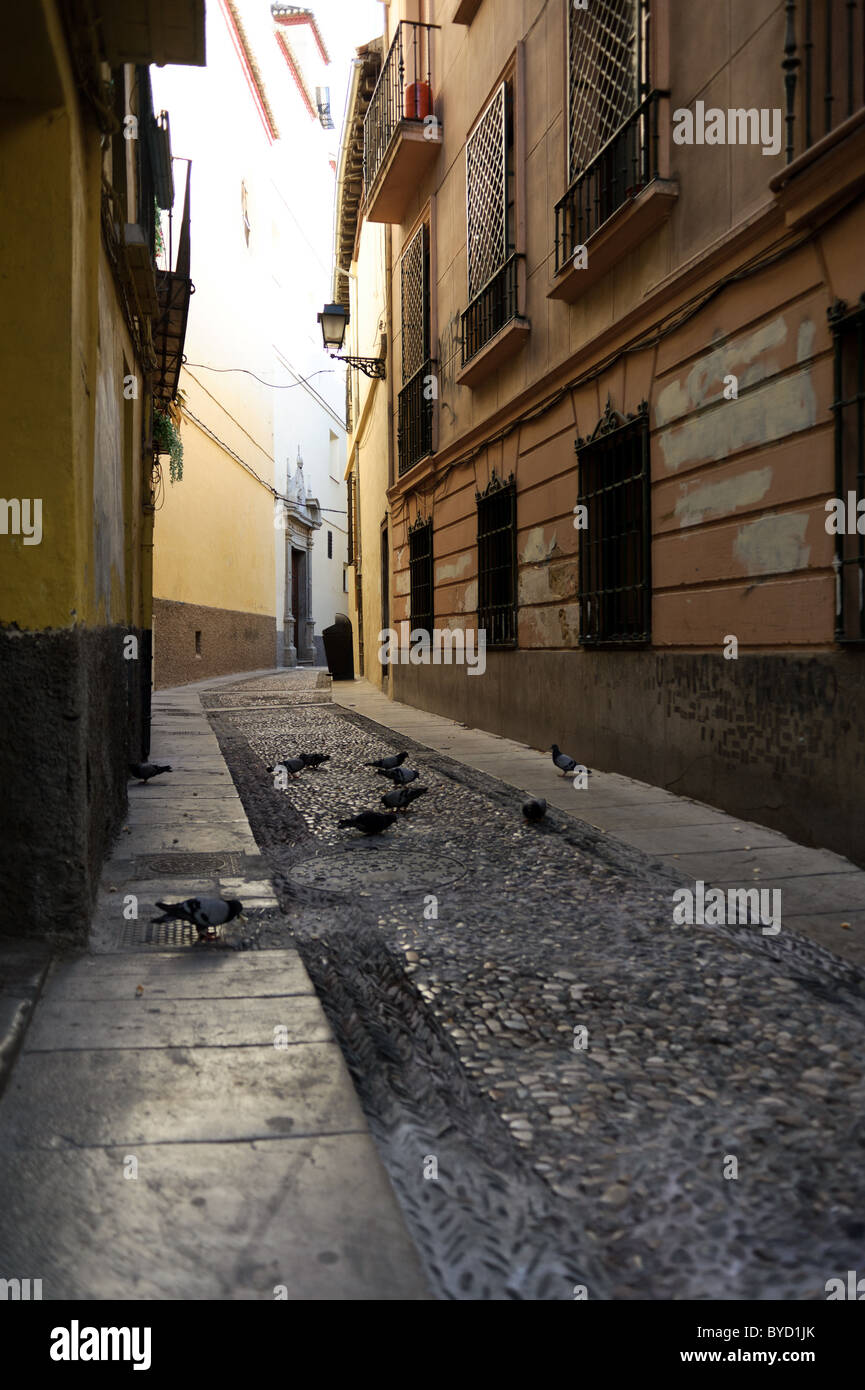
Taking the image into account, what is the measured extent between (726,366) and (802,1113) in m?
4.65

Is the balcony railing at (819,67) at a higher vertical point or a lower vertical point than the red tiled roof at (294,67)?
lower

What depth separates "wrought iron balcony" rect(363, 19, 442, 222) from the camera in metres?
12.5

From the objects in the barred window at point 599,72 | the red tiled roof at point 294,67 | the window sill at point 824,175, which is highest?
the red tiled roof at point 294,67

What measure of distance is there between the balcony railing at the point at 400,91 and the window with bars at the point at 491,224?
2.18 metres

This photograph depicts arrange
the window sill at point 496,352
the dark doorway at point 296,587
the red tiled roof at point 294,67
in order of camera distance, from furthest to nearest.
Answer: the red tiled roof at point 294,67 → the dark doorway at point 296,587 → the window sill at point 496,352

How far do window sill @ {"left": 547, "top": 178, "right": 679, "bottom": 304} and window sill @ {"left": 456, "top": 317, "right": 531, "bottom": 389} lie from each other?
1049mm

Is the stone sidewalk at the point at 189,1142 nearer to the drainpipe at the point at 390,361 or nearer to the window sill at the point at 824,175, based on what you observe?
the window sill at the point at 824,175

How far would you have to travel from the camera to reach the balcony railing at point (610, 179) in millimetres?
→ 6629

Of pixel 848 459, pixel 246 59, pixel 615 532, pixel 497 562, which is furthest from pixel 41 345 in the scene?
pixel 246 59

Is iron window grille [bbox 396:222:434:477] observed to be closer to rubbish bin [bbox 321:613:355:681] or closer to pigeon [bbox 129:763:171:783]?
rubbish bin [bbox 321:613:355:681]

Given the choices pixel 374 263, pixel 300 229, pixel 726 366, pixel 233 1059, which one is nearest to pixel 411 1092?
pixel 233 1059

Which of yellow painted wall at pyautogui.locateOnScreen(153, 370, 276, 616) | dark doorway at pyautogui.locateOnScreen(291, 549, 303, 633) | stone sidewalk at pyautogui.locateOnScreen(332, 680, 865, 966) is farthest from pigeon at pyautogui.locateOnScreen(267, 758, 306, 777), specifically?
dark doorway at pyautogui.locateOnScreen(291, 549, 303, 633)

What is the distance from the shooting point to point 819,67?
504cm

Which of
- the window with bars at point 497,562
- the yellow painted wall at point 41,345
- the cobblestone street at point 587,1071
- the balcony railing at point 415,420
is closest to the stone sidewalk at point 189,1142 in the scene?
the cobblestone street at point 587,1071
